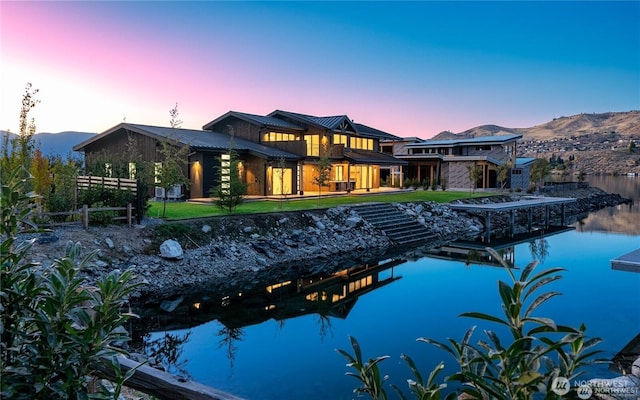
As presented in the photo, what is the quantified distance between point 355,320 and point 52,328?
405 inches

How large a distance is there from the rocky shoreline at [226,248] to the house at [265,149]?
196 inches

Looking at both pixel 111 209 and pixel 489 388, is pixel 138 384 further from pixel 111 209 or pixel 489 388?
pixel 111 209

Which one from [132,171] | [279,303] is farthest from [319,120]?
[279,303]

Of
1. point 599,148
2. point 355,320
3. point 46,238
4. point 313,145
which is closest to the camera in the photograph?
point 355,320

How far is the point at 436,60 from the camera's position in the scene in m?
45.0

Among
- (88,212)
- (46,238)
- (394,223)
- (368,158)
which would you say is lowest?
(394,223)

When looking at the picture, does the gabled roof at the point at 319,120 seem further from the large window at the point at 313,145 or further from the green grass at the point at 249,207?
the green grass at the point at 249,207

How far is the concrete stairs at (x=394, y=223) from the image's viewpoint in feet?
77.7

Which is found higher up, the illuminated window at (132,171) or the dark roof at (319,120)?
the dark roof at (319,120)

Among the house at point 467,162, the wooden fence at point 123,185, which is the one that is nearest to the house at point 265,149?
the wooden fence at point 123,185

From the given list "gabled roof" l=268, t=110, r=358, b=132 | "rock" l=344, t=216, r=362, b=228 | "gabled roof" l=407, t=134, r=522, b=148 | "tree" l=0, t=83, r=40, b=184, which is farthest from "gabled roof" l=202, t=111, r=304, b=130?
"gabled roof" l=407, t=134, r=522, b=148

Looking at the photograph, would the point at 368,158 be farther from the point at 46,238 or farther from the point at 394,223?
the point at 46,238

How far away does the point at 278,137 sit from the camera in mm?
32406

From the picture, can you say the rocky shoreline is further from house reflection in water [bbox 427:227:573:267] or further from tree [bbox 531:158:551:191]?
tree [bbox 531:158:551:191]
